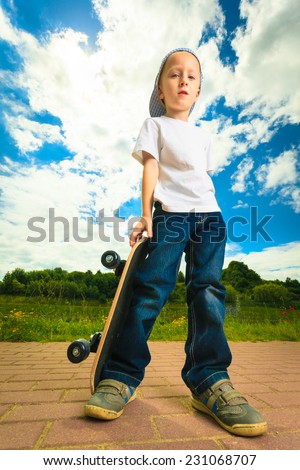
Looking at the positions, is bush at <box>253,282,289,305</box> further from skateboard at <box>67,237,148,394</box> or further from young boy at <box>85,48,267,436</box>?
skateboard at <box>67,237,148,394</box>

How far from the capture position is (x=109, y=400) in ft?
4.40

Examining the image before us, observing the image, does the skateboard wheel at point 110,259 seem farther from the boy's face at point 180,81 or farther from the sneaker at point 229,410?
the boy's face at point 180,81

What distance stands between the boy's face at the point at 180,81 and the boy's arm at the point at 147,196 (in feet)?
1.15

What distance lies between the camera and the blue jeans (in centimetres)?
147

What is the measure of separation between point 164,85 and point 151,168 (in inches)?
19.8

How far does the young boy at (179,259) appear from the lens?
55.2 inches

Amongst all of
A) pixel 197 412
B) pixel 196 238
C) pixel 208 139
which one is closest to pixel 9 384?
pixel 197 412

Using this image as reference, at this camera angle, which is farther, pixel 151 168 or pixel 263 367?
pixel 263 367

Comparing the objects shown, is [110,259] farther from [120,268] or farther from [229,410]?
[229,410]

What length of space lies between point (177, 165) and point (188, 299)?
69 cm

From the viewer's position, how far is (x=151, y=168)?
167 centimetres

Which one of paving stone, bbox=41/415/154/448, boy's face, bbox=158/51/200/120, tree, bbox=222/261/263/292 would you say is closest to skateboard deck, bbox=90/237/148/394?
paving stone, bbox=41/415/154/448

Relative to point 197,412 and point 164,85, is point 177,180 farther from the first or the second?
point 197,412

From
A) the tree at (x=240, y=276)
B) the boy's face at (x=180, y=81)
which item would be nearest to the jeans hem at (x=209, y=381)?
the boy's face at (x=180, y=81)
